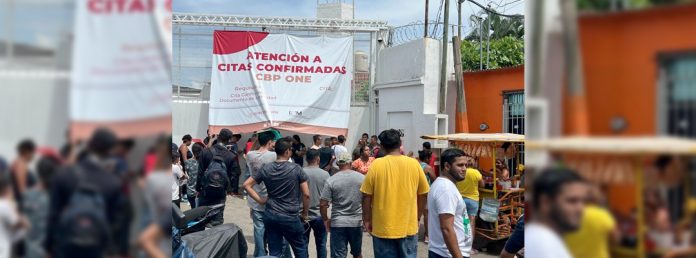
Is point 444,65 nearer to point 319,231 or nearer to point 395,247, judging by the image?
point 319,231

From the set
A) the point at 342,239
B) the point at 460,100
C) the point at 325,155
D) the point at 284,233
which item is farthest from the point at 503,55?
the point at 284,233

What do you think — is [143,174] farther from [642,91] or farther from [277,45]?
[277,45]

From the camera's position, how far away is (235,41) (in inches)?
510

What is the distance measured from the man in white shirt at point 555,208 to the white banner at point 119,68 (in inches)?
20.4

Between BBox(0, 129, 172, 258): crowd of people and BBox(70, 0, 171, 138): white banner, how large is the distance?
0.03m

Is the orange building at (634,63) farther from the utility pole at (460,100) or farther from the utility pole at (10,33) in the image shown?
the utility pole at (460,100)

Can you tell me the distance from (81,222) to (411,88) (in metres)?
12.7

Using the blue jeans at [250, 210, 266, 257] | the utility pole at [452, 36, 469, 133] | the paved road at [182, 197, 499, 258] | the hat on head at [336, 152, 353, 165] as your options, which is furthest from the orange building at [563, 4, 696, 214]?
the utility pole at [452, 36, 469, 133]

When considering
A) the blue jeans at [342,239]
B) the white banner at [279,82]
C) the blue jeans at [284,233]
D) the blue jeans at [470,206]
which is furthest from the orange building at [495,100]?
the blue jeans at [284,233]

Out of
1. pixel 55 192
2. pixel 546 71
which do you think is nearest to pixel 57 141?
pixel 55 192

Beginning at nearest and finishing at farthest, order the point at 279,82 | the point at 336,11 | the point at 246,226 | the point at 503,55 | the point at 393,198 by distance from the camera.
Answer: the point at 393,198 < the point at 246,226 < the point at 279,82 < the point at 336,11 < the point at 503,55

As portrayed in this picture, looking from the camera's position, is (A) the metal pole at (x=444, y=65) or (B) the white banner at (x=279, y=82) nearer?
(A) the metal pole at (x=444, y=65)

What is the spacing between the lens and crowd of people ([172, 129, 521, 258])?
13.6 feet

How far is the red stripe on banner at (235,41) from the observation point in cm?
1292
